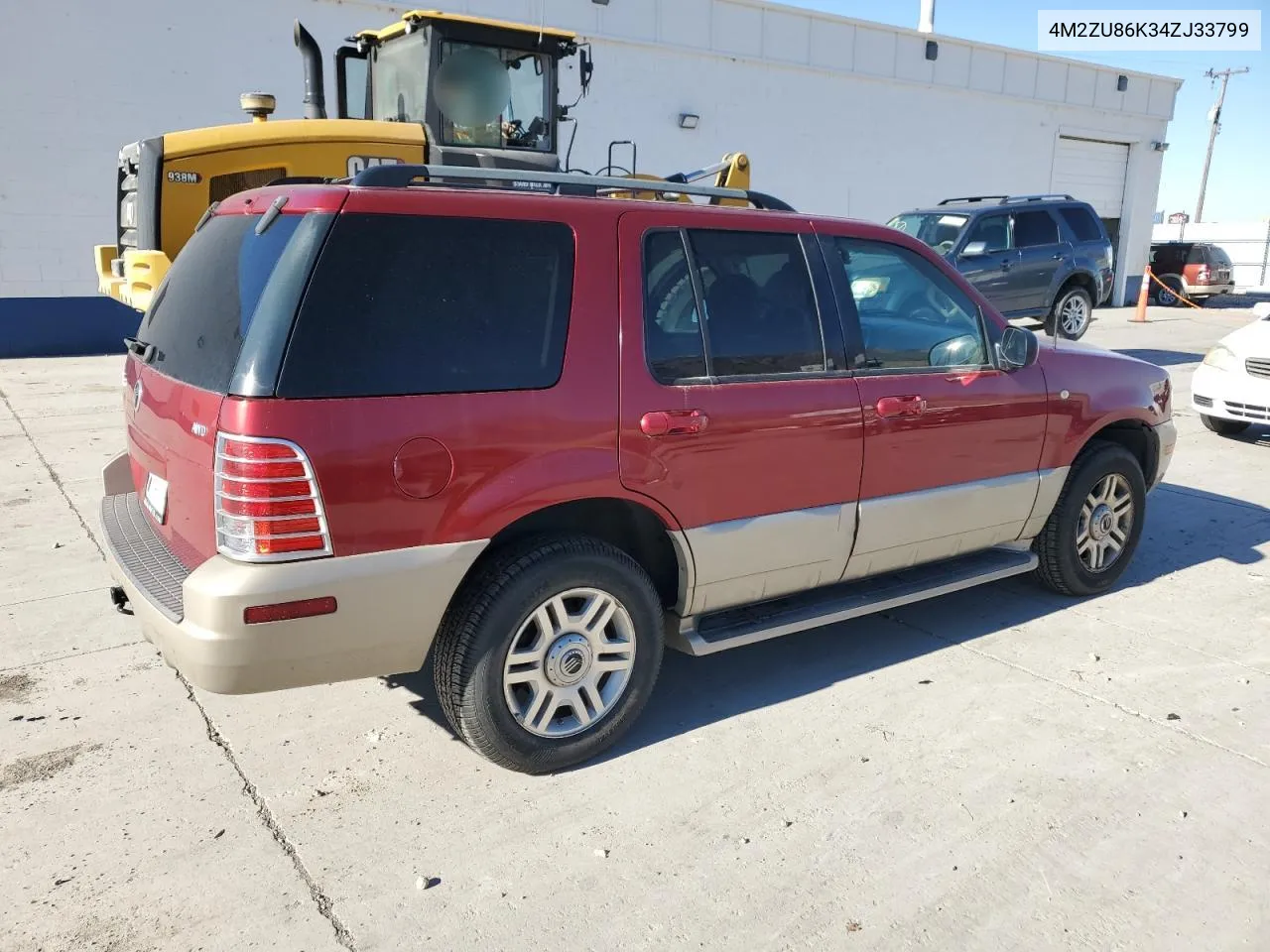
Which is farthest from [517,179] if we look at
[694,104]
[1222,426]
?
[694,104]

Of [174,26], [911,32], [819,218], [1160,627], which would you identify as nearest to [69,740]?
[819,218]

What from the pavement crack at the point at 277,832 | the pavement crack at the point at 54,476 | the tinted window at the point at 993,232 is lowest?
the pavement crack at the point at 54,476

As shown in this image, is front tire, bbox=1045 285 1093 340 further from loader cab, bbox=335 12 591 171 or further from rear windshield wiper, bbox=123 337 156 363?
rear windshield wiper, bbox=123 337 156 363

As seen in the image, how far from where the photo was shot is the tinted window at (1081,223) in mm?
13383

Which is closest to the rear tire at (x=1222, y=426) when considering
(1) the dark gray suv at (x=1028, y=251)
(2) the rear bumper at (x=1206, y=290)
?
(1) the dark gray suv at (x=1028, y=251)

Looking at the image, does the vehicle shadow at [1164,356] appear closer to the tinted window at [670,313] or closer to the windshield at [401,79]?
the windshield at [401,79]

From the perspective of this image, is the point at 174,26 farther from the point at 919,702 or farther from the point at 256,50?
the point at 919,702

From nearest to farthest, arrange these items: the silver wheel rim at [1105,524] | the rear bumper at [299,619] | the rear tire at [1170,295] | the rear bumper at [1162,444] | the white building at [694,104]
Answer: the rear bumper at [299,619] → the silver wheel rim at [1105,524] → the rear bumper at [1162,444] → the white building at [694,104] → the rear tire at [1170,295]

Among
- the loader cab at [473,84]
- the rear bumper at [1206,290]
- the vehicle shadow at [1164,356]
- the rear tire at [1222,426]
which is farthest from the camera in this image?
the rear bumper at [1206,290]

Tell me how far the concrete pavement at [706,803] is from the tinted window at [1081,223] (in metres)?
10.1

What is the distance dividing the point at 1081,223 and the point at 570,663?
12804mm

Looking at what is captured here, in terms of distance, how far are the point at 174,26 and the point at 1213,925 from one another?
15039mm

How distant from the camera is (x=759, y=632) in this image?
3688mm

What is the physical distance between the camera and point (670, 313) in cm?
343
